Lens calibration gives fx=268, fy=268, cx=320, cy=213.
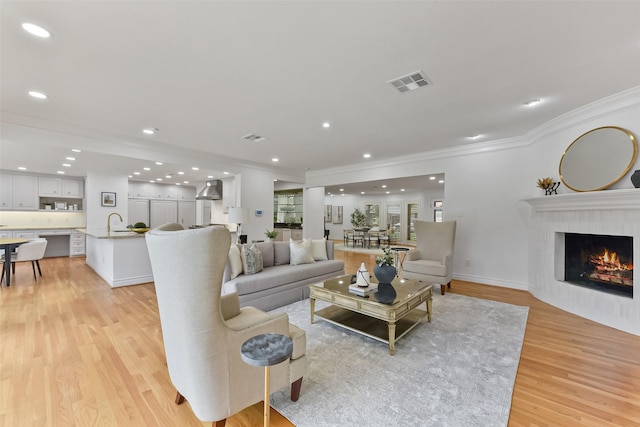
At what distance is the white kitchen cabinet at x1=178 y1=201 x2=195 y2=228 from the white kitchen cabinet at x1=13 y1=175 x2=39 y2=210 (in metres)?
3.90

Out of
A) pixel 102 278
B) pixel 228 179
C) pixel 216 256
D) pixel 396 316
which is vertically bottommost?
pixel 102 278

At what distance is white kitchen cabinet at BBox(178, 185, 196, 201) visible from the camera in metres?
10.5

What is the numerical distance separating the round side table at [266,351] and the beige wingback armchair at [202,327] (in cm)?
37

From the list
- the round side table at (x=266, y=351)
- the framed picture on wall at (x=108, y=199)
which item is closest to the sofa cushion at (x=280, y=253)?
the round side table at (x=266, y=351)

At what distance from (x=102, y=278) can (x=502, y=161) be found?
8.20 m

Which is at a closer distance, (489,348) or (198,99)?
(489,348)

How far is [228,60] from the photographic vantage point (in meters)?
2.46

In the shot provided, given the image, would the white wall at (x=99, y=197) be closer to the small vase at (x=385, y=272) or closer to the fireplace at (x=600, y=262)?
the small vase at (x=385, y=272)

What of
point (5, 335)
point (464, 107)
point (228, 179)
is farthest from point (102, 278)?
point (464, 107)

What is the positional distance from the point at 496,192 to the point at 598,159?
5.41 feet

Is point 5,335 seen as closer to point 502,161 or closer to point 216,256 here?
point 216,256

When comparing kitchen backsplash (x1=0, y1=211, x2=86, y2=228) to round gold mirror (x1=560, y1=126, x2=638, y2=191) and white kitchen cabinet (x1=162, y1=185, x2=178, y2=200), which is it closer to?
white kitchen cabinet (x1=162, y1=185, x2=178, y2=200)

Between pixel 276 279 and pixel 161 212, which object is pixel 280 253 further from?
pixel 161 212

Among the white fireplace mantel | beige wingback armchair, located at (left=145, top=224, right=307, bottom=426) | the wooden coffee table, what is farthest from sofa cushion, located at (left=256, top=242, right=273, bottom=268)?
the white fireplace mantel
